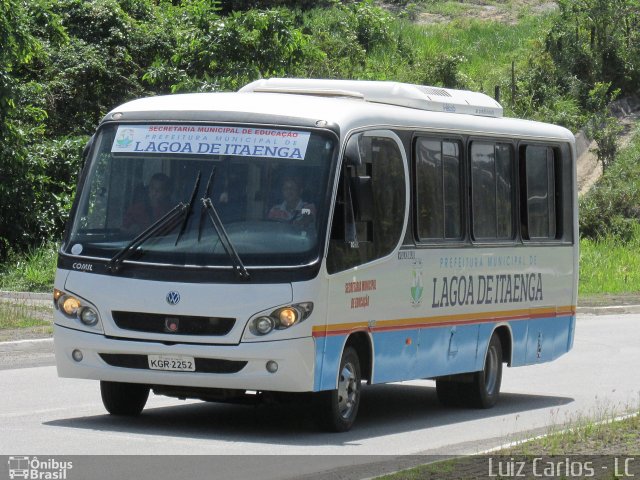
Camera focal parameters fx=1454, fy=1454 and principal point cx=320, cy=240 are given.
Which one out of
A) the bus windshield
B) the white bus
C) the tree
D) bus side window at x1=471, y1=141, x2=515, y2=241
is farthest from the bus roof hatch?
the tree

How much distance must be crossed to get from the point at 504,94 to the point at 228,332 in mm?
33228

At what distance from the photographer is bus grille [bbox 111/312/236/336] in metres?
11.3

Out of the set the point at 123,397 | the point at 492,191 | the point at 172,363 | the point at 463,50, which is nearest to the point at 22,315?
the point at 492,191

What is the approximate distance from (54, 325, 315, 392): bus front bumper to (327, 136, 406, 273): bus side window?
827 millimetres

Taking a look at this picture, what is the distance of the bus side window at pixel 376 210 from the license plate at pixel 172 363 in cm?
133

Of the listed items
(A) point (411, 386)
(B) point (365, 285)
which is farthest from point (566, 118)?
(B) point (365, 285)

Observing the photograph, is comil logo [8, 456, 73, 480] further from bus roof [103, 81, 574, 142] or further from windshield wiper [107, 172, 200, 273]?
bus roof [103, 81, 574, 142]

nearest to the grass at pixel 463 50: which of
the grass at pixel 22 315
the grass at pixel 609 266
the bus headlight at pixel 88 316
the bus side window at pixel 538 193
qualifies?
the grass at pixel 609 266

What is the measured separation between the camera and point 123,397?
41.0 feet

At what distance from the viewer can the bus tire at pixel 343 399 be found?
1178 centimetres

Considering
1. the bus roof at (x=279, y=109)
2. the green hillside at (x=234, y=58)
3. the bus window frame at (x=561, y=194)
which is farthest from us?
the green hillside at (x=234, y=58)

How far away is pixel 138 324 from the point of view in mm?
11523

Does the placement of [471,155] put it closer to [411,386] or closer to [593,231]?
[411,386]

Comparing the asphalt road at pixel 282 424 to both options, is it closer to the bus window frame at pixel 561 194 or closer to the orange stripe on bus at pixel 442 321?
the orange stripe on bus at pixel 442 321
